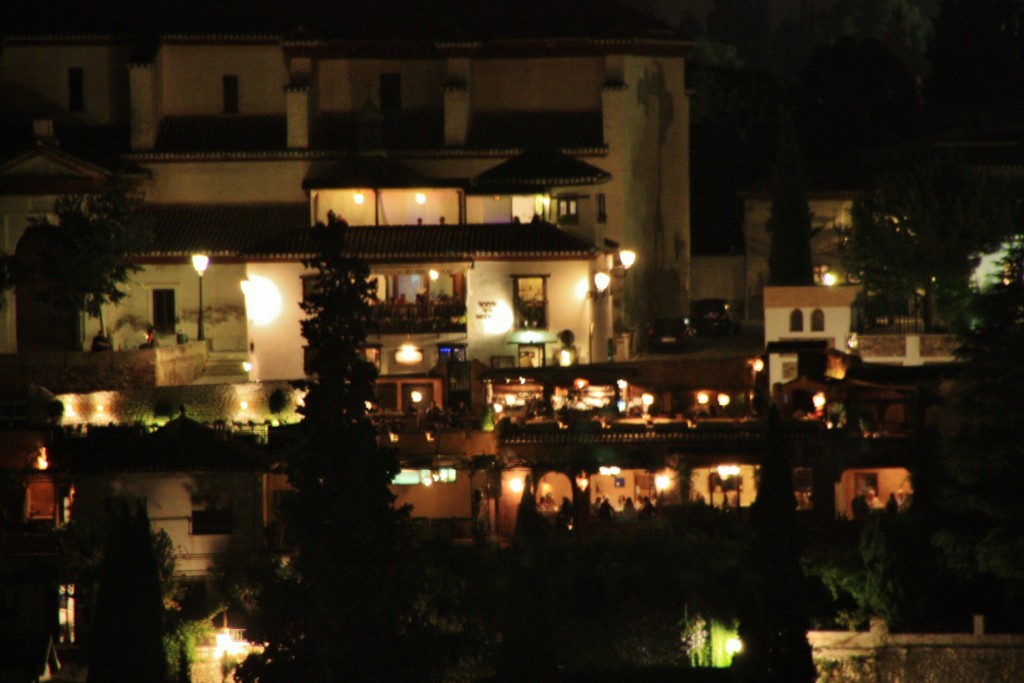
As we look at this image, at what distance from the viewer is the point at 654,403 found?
51875 mm

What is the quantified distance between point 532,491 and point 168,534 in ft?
25.9

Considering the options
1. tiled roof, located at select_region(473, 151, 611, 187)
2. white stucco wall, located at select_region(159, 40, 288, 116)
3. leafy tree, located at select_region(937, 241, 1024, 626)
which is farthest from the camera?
white stucco wall, located at select_region(159, 40, 288, 116)

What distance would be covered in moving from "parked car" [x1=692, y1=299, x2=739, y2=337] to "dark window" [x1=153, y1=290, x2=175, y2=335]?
1565cm

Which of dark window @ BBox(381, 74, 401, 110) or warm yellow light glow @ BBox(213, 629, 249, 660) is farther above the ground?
dark window @ BBox(381, 74, 401, 110)

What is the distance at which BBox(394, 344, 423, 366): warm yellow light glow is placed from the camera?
5647cm

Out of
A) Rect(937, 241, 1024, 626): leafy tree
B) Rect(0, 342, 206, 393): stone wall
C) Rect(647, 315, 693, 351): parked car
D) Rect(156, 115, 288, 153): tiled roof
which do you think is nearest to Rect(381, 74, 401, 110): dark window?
Rect(156, 115, 288, 153): tiled roof

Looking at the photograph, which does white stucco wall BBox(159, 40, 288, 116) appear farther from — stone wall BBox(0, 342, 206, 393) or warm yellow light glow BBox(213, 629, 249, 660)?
warm yellow light glow BBox(213, 629, 249, 660)

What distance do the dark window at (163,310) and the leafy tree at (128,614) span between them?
19032 millimetres

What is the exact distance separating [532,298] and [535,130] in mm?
9484

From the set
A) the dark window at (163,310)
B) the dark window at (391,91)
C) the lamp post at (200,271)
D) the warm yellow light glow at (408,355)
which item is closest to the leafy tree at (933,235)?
the warm yellow light glow at (408,355)

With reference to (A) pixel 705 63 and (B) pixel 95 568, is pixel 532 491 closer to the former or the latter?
(B) pixel 95 568

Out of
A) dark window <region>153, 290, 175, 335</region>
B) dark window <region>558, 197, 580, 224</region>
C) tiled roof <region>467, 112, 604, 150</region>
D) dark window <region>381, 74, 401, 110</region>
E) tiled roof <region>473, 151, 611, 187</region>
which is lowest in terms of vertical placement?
dark window <region>153, 290, 175, 335</region>

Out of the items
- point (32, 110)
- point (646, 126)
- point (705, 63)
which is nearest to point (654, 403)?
point (646, 126)

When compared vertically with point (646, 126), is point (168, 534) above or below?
below
